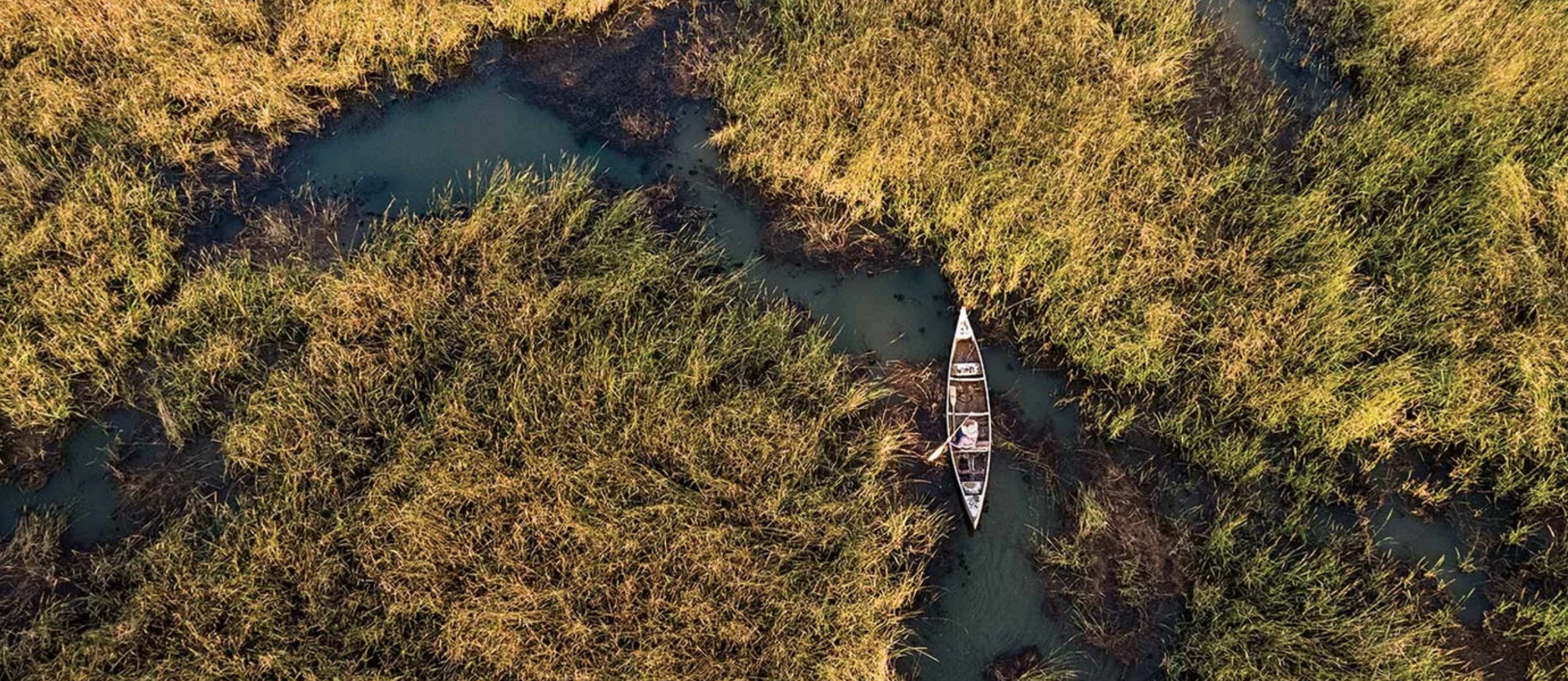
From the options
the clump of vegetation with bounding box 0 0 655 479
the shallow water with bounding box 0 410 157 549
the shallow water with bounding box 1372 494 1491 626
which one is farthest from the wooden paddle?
the clump of vegetation with bounding box 0 0 655 479

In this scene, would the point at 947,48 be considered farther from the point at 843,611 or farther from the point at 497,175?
the point at 843,611

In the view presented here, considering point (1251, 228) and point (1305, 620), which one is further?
point (1251, 228)

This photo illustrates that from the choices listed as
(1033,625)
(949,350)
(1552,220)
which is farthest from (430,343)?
(1552,220)

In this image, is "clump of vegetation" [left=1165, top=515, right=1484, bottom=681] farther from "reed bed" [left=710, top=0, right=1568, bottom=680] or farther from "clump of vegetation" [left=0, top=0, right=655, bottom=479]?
"clump of vegetation" [left=0, top=0, right=655, bottom=479]

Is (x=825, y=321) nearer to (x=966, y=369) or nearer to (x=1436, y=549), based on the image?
(x=966, y=369)

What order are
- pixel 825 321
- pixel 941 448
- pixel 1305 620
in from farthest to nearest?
pixel 825 321 < pixel 941 448 < pixel 1305 620

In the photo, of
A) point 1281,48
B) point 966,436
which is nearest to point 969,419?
point 966,436
